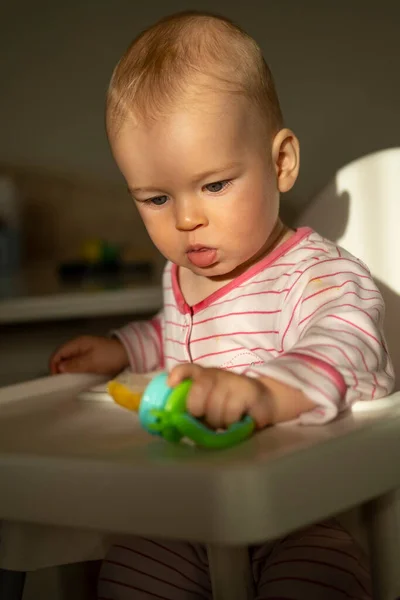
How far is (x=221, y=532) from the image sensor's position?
1.83 ft

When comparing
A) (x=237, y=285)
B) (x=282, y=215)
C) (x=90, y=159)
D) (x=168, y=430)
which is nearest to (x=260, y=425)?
(x=168, y=430)

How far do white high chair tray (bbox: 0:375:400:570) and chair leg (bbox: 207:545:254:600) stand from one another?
0.31ft

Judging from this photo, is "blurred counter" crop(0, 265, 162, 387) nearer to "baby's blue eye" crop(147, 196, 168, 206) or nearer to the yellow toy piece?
"baby's blue eye" crop(147, 196, 168, 206)

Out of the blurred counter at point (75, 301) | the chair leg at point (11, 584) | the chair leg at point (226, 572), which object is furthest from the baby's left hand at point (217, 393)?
the blurred counter at point (75, 301)

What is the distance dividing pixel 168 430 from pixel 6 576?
1.06 ft

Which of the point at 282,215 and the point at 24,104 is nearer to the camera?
the point at 282,215

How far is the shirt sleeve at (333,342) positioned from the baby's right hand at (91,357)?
28 cm

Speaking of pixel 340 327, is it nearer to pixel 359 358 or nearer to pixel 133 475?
pixel 359 358

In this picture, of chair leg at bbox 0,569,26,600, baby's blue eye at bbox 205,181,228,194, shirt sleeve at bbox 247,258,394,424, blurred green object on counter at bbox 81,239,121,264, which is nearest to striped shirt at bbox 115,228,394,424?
shirt sleeve at bbox 247,258,394,424

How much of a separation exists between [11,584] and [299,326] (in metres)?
0.39

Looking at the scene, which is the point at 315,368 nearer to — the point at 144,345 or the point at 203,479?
the point at 203,479

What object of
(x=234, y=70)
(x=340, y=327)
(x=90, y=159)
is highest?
(x=234, y=70)

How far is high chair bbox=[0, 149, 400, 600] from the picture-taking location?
56 cm

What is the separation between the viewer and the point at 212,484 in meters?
0.56
